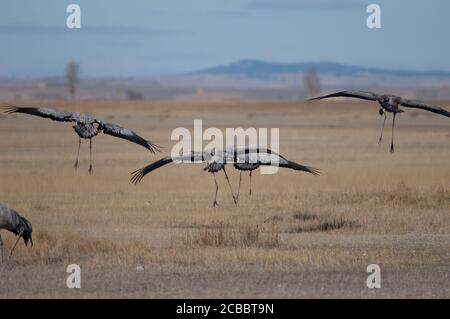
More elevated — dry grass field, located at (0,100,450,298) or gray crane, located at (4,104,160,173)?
gray crane, located at (4,104,160,173)

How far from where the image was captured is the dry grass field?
12.6m

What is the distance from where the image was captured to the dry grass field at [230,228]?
496 inches

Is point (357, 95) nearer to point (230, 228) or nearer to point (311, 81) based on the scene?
point (230, 228)

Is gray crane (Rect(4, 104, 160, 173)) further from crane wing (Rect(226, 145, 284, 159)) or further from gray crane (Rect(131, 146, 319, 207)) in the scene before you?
crane wing (Rect(226, 145, 284, 159))

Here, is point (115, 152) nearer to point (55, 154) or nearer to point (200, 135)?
point (55, 154)

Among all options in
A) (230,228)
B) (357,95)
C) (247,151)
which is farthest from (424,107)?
(230,228)

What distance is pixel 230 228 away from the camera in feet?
57.5

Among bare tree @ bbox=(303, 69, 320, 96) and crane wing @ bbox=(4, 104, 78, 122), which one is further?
bare tree @ bbox=(303, 69, 320, 96)

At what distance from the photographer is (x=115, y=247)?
49.3ft

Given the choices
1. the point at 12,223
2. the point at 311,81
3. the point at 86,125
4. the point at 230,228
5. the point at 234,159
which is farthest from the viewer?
the point at 311,81

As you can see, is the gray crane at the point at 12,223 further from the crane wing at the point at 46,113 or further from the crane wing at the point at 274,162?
the crane wing at the point at 274,162

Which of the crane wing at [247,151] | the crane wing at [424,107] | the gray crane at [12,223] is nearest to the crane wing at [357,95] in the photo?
the crane wing at [424,107]

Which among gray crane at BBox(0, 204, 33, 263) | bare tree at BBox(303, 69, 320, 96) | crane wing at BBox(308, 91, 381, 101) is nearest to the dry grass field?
gray crane at BBox(0, 204, 33, 263)
